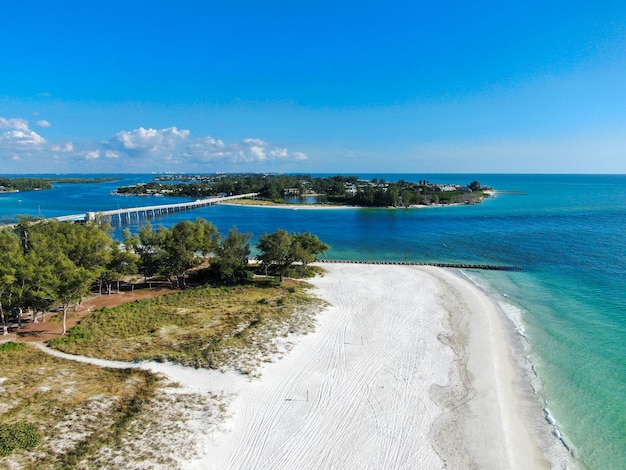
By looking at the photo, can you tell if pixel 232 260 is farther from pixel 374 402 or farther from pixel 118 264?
pixel 374 402

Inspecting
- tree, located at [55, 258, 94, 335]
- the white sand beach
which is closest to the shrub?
the white sand beach

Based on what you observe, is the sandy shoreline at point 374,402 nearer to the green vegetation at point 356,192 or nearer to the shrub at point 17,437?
the shrub at point 17,437

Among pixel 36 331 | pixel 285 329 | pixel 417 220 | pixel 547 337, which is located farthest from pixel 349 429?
pixel 417 220

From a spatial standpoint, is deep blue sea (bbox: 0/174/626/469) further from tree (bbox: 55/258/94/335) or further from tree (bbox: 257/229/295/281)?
tree (bbox: 55/258/94/335)

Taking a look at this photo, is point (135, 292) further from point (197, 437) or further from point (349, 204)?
point (349, 204)

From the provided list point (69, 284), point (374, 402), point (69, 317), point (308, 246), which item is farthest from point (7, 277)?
point (308, 246)

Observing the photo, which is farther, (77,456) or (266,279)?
(266,279)
